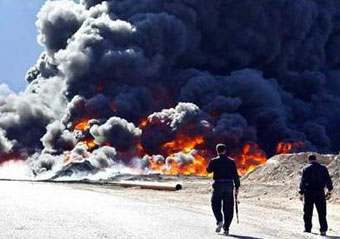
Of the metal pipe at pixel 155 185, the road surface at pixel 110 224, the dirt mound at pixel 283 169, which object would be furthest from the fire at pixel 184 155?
the road surface at pixel 110 224

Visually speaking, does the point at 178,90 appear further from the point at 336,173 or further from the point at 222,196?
the point at 222,196

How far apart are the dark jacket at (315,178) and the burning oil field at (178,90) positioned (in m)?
41.8

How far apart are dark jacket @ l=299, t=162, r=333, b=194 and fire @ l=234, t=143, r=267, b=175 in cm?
4912

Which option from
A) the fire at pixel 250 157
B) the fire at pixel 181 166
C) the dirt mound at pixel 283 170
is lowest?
the dirt mound at pixel 283 170

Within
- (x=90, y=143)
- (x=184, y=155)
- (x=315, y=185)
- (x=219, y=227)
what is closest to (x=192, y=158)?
(x=184, y=155)

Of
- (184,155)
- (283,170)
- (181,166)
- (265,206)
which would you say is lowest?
(265,206)

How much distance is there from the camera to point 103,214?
67.9 ft

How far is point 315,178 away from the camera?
18.5m

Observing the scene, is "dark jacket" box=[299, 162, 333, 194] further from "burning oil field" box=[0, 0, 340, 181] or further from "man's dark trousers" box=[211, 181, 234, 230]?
"burning oil field" box=[0, 0, 340, 181]

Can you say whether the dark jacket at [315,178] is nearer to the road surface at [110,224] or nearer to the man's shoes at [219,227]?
the road surface at [110,224]

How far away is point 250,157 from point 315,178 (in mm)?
51681

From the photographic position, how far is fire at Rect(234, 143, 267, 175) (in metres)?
68.4

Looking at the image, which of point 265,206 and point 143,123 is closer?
point 265,206

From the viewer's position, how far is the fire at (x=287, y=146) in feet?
234
